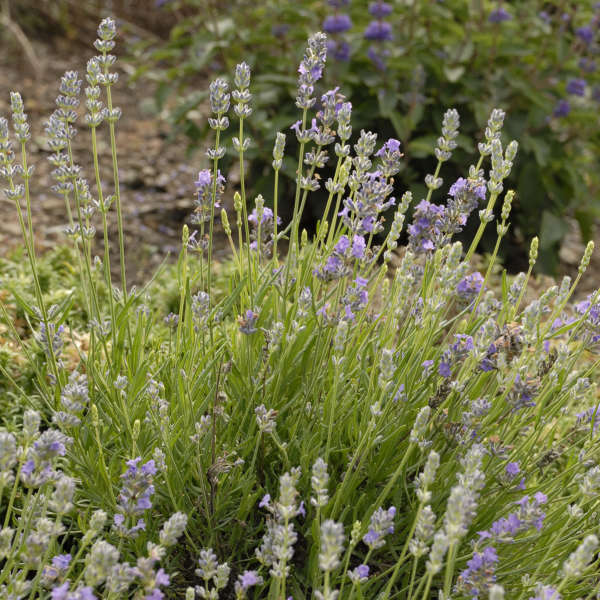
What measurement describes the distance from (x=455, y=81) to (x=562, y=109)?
0.65 metres

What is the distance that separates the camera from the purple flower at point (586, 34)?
13.5 ft

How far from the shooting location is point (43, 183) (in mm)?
4914

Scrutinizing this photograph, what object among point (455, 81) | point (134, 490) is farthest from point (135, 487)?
point (455, 81)

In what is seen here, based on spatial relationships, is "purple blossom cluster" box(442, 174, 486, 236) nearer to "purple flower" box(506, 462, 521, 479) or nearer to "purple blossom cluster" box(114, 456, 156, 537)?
"purple flower" box(506, 462, 521, 479)

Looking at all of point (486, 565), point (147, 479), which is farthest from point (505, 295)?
point (147, 479)

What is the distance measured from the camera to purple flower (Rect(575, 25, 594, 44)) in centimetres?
411

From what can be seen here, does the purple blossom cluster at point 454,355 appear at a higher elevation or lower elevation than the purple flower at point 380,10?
lower

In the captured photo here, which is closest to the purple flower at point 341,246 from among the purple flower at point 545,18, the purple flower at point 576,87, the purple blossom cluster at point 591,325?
the purple blossom cluster at point 591,325

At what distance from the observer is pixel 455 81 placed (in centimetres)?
407

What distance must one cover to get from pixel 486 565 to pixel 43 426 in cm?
146

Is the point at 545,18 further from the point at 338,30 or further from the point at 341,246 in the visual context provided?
the point at 341,246

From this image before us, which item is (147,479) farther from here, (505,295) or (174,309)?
(174,309)

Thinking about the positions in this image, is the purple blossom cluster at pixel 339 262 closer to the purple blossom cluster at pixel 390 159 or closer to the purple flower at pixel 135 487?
the purple blossom cluster at pixel 390 159

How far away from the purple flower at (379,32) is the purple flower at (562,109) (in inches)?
41.6
